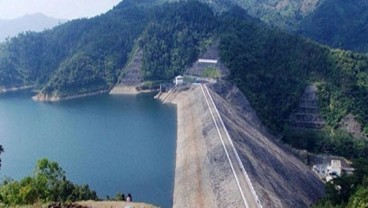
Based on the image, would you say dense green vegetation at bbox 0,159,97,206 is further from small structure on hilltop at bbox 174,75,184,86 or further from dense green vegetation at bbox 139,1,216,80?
dense green vegetation at bbox 139,1,216,80

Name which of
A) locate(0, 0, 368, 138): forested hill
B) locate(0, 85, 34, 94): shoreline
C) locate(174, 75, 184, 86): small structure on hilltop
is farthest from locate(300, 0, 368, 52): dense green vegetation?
locate(0, 85, 34, 94): shoreline

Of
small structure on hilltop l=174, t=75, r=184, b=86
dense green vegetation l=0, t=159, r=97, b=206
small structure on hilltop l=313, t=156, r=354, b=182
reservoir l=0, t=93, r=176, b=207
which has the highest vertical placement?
small structure on hilltop l=174, t=75, r=184, b=86

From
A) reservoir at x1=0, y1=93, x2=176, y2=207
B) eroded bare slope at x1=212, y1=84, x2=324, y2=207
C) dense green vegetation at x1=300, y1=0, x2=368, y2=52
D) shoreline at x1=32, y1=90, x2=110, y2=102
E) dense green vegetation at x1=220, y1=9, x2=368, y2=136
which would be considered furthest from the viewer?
dense green vegetation at x1=300, y1=0, x2=368, y2=52

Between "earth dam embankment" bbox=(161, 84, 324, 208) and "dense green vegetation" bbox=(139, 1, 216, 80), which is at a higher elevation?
"dense green vegetation" bbox=(139, 1, 216, 80)

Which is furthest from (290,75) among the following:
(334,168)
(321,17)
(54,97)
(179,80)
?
(321,17)

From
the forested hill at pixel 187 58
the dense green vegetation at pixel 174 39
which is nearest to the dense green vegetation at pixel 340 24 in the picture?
the forested hill at pixel 187 58

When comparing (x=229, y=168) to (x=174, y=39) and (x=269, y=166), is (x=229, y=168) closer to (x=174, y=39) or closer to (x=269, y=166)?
(x=269, y=166)

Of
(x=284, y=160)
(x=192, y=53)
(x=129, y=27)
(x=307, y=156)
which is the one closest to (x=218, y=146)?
(x=284, y=160)
